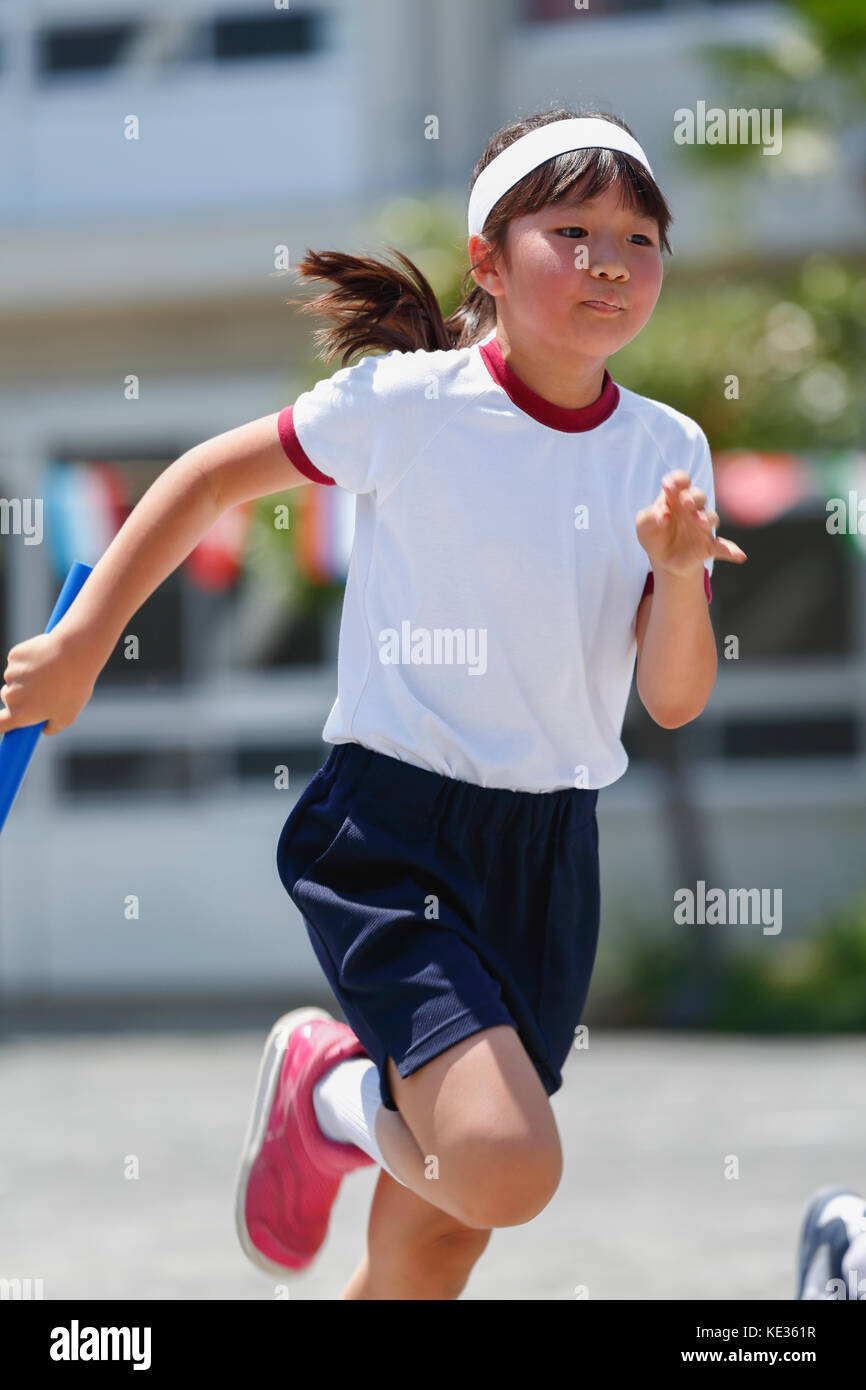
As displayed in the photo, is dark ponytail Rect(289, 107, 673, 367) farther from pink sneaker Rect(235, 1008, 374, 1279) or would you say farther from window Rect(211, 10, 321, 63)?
window Rect(211, 10, 321, 63)

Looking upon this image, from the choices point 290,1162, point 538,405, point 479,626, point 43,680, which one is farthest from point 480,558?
point 290,1162

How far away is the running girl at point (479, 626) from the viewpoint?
236 cm

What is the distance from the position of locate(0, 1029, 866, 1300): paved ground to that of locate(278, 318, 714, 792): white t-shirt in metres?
1.67

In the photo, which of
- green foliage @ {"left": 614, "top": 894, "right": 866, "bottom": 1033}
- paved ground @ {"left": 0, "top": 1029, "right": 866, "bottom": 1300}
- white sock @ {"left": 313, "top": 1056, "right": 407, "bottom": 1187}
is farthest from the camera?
green foliage @ {"left": 614, "top": 894, "right": 866, "bottom": 1033}

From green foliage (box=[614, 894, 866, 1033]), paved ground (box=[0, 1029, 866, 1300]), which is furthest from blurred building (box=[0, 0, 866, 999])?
paved ground (box=[0, 1029, 866, 1300])

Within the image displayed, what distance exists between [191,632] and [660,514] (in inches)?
295

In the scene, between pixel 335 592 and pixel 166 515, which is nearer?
pixel 166 515

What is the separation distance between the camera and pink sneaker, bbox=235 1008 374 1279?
2.90 metres

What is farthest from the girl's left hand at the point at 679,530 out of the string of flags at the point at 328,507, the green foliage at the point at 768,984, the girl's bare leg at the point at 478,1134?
the green foliage at the point at 768,984

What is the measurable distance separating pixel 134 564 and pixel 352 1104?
0.88 m

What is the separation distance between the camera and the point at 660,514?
7.41ft

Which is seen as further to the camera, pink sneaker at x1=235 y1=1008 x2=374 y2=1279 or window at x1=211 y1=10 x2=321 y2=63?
window at x1=211 y1=10 x2=321 y2=63
